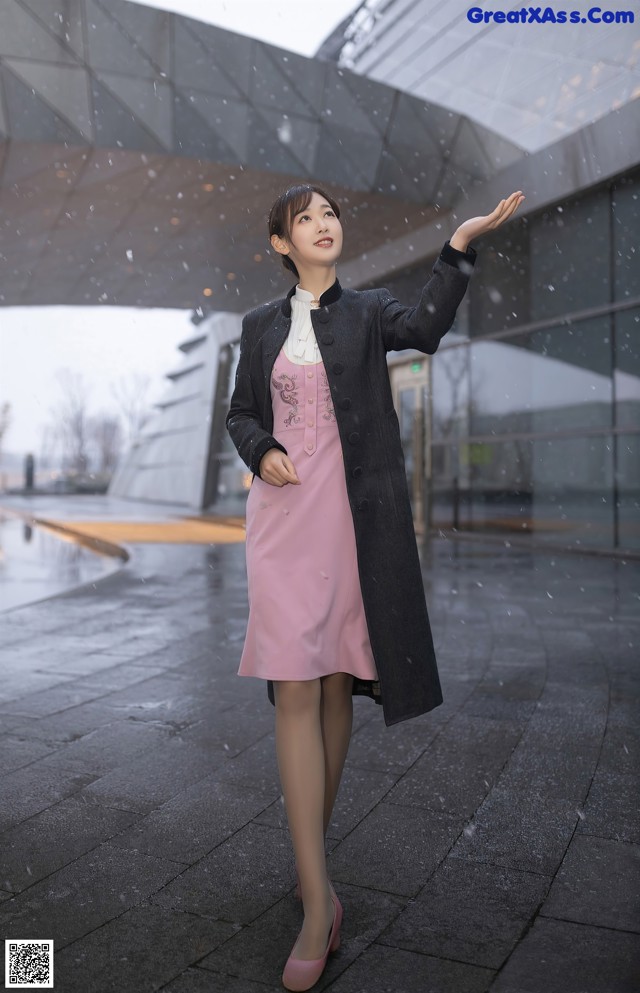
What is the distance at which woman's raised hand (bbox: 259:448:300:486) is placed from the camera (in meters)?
2.03

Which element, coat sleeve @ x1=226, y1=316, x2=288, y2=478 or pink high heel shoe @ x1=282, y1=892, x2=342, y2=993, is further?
coat sleeve @ x1=226, y1=316, x2=288, y2=478

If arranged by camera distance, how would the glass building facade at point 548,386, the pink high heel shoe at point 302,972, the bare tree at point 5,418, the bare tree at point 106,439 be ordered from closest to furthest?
the pink high heel shoe at point 302,972, the glass building facade at point 548,386, the bare tree at point 5,418, the bare tree at point 106,439

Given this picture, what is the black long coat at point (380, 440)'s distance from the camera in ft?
6.86

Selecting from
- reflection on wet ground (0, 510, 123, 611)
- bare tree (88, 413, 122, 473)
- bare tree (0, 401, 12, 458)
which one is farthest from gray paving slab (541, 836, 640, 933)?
bare tree (88, 413, 122, 473)

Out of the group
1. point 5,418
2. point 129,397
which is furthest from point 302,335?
point 129,397

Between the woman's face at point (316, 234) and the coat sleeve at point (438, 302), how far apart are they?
0.81 feet

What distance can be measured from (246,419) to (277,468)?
0.25 meters

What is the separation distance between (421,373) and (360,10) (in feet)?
30.7

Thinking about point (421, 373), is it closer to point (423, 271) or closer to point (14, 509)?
Result: point (423, 271)

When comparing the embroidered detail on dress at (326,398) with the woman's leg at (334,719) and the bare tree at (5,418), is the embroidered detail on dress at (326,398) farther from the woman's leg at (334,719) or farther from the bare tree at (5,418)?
the bare tree at (5,418)

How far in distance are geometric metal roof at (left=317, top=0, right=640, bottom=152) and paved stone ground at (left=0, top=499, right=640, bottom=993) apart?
10.2 metres

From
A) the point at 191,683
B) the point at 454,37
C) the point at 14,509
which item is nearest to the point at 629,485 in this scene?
the point at 191,683

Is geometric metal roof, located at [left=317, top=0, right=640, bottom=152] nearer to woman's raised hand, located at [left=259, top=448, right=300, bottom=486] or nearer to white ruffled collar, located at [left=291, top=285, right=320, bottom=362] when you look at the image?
white ruffled collar, located at [left=291, top=285, right=320, bottom=362]

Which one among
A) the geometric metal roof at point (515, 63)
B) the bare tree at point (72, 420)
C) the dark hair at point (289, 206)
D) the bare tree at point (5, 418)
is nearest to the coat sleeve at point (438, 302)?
the dark hair at point (289, 206)
